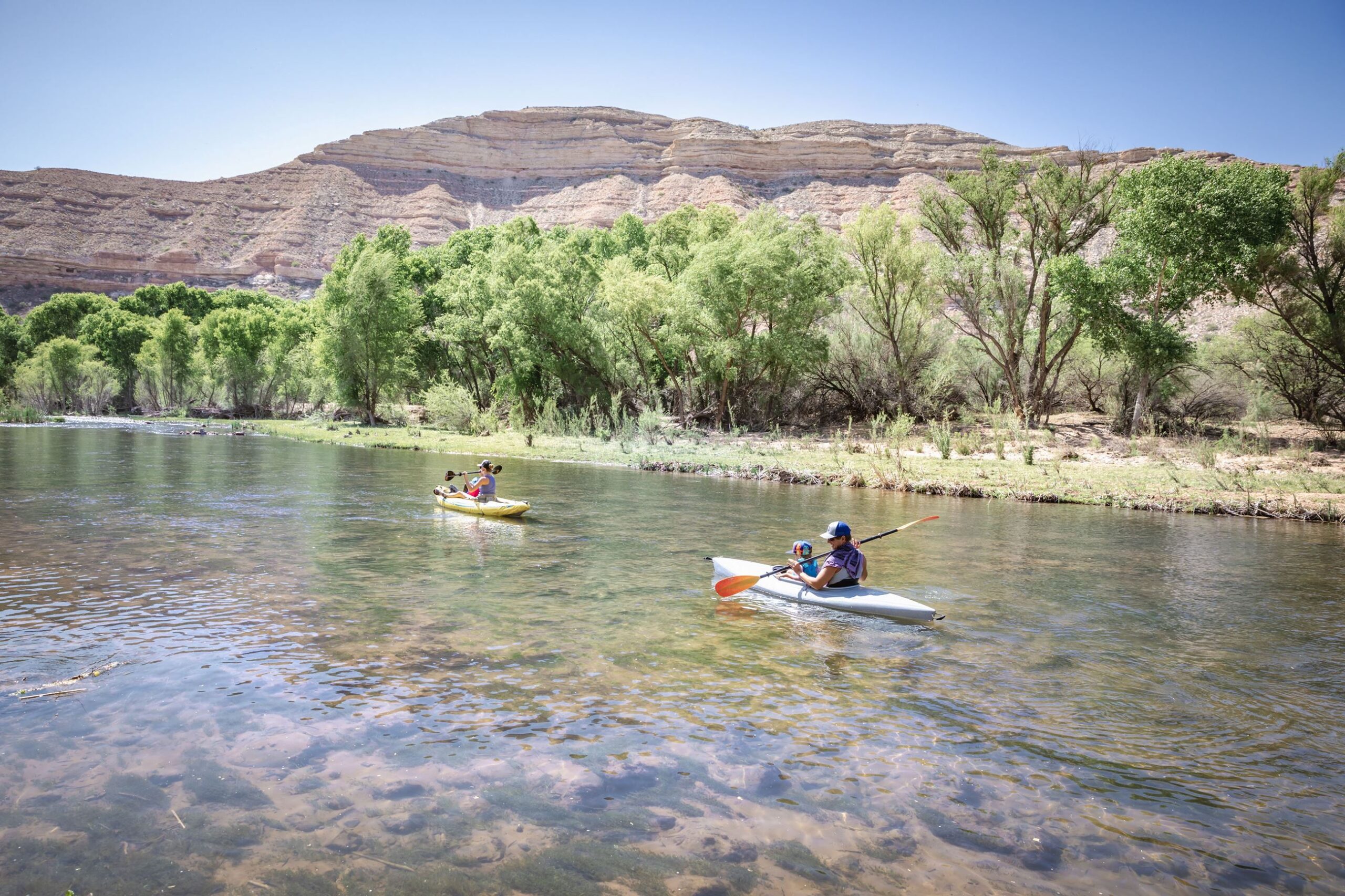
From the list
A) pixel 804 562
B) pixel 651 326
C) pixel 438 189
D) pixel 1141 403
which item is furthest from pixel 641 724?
pixel 438 189

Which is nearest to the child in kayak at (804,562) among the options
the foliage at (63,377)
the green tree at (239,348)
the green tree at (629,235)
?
the green tree at (629,235)

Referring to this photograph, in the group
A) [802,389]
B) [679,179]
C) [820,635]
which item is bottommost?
[820,635]

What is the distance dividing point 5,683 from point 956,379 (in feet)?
131

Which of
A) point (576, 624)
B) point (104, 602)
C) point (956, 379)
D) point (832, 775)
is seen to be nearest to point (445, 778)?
point (832, 775)

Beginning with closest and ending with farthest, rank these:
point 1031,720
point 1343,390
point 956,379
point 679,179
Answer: point 1031,720
point 1343,390
point 956,379
point 679,179

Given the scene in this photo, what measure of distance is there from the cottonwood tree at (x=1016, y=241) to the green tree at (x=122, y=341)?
6568cm

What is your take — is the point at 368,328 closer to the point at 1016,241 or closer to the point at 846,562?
the point at 1016,241

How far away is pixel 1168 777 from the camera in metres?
5.95

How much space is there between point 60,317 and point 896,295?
82665 mm

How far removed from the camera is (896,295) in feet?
136

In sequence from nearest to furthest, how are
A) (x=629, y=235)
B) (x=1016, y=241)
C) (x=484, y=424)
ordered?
(x=1016, y=241) < (x=484, y=424) < (x=629, y=235)

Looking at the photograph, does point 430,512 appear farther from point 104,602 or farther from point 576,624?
point 576,624

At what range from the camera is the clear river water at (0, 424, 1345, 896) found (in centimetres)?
470

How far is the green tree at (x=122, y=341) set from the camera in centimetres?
7188
